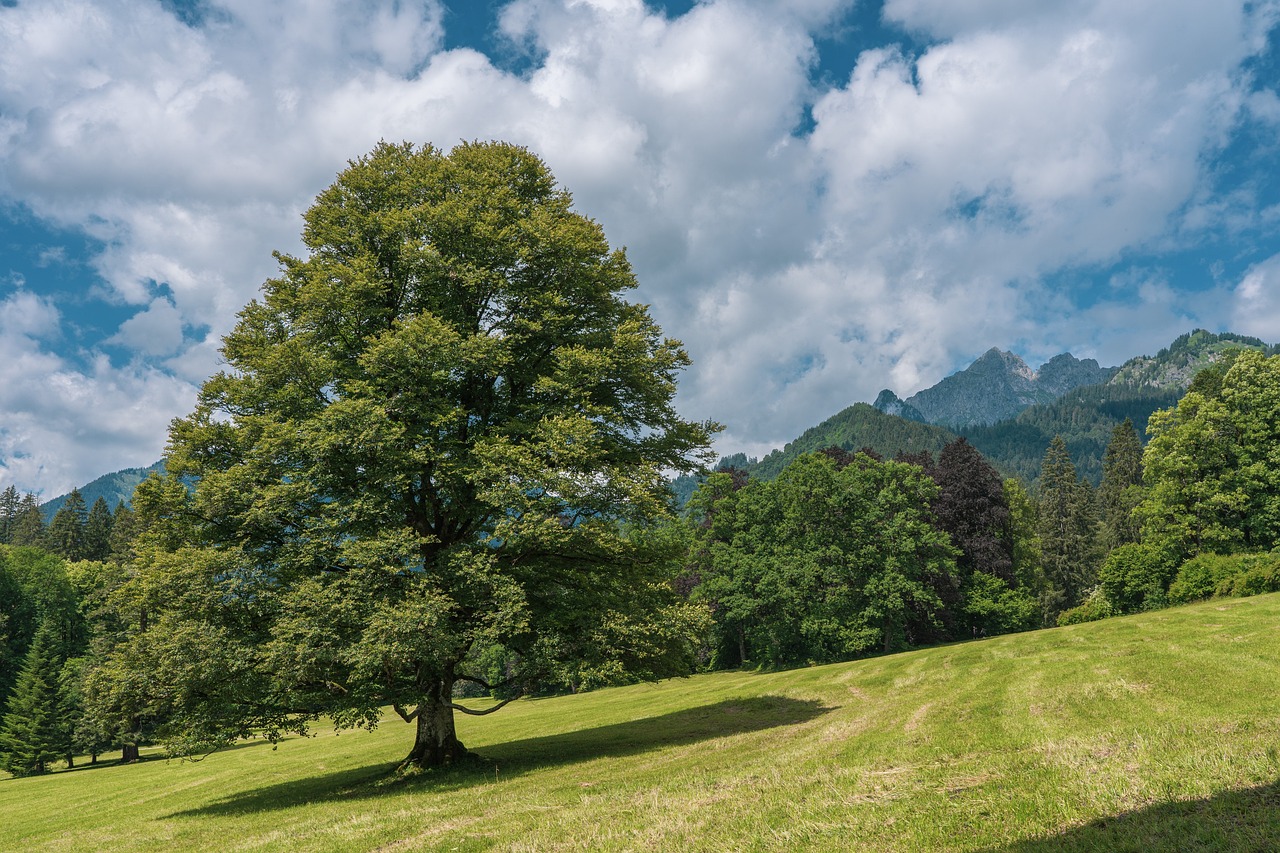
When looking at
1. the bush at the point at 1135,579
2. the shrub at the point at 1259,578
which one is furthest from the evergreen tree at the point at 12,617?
the shrub at the point at 1259,578

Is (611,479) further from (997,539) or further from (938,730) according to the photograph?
(997,539)

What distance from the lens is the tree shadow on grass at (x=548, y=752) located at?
1898 cm

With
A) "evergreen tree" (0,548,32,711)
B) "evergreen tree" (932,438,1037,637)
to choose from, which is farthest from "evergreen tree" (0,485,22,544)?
"evergreen tree" (932,438,1037,637)

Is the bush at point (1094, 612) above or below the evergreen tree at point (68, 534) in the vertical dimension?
below

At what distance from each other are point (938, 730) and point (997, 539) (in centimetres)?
4915

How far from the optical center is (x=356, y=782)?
70.2ft

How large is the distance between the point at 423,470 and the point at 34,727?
60546 mm

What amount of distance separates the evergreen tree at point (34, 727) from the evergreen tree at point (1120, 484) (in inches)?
4544

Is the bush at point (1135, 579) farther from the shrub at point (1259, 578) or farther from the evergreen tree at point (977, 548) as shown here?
the shrub at point (1259, 578)

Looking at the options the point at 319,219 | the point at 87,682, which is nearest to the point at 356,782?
the point at 87,682

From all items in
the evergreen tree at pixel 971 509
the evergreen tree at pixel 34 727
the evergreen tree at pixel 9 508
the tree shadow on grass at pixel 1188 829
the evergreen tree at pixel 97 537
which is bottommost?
the tree shadow on grass at pixel 1188 829

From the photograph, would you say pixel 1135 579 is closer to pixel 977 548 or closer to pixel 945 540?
pixel 977 548

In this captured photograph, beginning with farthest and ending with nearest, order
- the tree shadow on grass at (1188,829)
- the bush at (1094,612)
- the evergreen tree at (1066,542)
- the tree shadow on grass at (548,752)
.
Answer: the evergreen tree at (1066,542), the bush at (1094,612), the tree shadow on grass at (548,752), the tree shadow on grass at (1188,829)

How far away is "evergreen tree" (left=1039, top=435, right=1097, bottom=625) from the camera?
85812 mm
